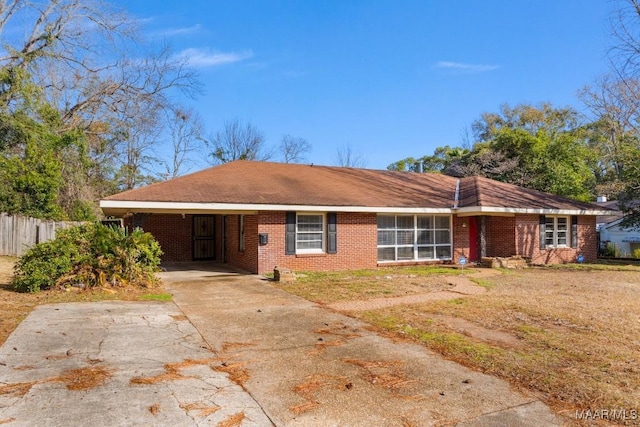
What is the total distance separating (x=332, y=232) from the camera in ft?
47.2

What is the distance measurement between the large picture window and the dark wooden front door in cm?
730

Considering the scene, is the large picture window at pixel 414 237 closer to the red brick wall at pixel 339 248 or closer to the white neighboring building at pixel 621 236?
the red brick wall at pixel 339 248

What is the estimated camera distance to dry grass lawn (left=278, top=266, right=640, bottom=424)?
4.16m

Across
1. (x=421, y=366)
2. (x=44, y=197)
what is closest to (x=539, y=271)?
(x=421, y=366)

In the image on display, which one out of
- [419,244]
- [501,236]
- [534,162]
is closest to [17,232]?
[419,244]

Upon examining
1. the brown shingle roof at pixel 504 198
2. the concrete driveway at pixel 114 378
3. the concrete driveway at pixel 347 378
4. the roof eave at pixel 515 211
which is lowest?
the concrete driveway at pixel 347 378

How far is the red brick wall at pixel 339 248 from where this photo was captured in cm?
1345

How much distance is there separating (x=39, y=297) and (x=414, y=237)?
480 inches

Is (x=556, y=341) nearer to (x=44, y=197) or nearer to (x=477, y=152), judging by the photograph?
(x=44, y=197)

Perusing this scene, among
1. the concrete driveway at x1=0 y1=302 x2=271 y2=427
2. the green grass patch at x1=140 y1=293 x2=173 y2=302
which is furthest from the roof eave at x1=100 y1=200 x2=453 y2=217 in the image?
the concrete driveway at x1=0 y1=302 x2=271 y2=427

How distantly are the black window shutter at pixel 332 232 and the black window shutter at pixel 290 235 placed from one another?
49.7 inches

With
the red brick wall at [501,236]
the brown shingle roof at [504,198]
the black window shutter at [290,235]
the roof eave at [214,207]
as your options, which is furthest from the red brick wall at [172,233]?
the red brick wall at [501,236]

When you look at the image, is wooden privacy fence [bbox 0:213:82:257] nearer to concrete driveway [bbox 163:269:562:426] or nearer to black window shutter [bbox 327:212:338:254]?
black window shutter [bbox 327:212:338:254]

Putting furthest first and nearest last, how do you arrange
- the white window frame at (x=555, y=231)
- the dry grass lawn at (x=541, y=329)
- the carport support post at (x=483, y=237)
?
the white window frame at (x=555, y=231), the carport support post at (x=483, y=237), the dry grass lawn at (x=541, y=329)
